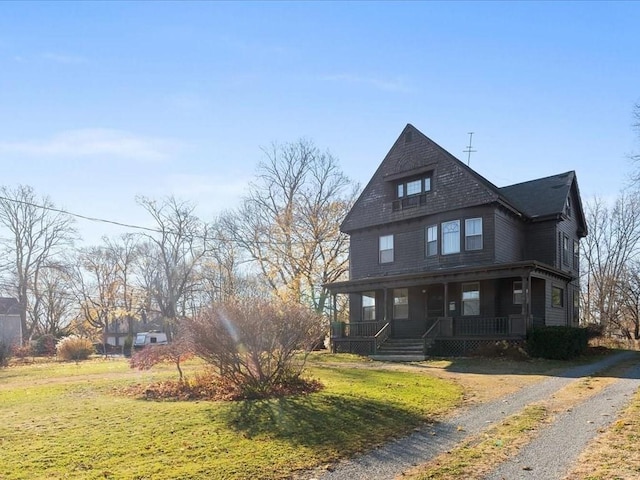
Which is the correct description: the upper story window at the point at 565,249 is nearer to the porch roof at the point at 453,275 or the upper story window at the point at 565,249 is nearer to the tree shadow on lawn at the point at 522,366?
the porch roof at the point at 453,275

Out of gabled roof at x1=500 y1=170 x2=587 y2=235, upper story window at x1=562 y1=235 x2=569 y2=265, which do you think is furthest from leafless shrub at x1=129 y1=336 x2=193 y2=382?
upper story window at x1=562 y1=235 x2=569 y2=265

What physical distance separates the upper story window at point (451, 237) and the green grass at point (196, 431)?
1288 cm

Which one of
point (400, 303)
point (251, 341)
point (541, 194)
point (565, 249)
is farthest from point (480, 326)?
point (251, 341)

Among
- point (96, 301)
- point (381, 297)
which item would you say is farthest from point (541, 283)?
point (96, 301)

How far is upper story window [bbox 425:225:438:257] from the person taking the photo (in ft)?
78.5

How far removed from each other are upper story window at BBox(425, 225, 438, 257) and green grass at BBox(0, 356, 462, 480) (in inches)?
528

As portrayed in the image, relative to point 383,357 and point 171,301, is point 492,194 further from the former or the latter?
point 171,301

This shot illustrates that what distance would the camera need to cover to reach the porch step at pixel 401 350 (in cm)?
2034

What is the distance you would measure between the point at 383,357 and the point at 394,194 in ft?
29.9

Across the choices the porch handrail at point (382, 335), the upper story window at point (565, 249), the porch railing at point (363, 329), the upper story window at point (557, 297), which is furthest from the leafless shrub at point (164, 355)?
the upper story window at point (565, 249)

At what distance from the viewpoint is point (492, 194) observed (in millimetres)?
21922

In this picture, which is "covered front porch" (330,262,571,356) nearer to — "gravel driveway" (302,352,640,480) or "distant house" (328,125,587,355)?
"distant house" (328,125,587,355)

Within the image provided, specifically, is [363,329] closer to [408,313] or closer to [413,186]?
[408,313]

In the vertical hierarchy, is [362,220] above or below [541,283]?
above
